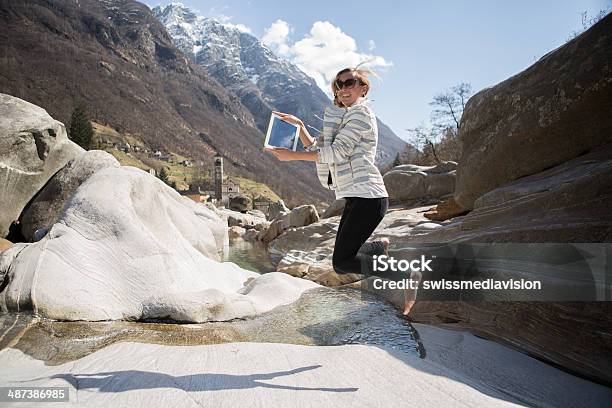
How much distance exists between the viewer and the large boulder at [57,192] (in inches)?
344

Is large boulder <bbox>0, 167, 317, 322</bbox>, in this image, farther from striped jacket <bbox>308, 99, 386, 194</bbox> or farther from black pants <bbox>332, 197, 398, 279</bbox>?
striped jacket <bbox>308, 99, 386, 194</bbox>

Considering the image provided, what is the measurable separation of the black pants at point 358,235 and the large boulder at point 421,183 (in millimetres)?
16353

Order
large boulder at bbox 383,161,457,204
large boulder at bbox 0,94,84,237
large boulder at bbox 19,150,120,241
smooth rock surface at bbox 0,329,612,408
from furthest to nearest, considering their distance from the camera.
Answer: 1. large boulder at bbox 383,161,457,204
2. large boulder at bbox 0,94,84,237
3. large boulder at bbox 19,150,120,241
4. smooth rock surface at bbox 0,329,612,408

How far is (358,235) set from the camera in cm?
340

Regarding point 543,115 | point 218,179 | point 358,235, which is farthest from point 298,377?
point 218,179

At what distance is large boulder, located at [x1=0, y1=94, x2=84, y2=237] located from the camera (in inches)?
352

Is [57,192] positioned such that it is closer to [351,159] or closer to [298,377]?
[351,159]

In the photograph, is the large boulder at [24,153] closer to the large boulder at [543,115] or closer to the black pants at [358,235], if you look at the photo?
the black pants at [358,235]

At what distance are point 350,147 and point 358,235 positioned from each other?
0.84 metres

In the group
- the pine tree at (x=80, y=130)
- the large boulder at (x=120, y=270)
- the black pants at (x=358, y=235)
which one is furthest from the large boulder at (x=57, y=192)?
the pine tree at (x=80, y=130)

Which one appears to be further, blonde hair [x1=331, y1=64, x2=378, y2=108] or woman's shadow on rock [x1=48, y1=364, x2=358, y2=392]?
blonde hair [x1=331, y1=64, x2=378, y2=108]

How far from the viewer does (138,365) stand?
9.33ft

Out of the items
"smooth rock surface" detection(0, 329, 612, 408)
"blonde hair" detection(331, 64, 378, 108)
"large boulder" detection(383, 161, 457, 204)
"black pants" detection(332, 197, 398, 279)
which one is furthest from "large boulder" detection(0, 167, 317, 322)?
"large boulder" detection(383, 161, 457, 204)

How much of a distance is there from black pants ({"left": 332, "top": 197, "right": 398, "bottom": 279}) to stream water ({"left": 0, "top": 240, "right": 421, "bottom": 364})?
3.24ft
